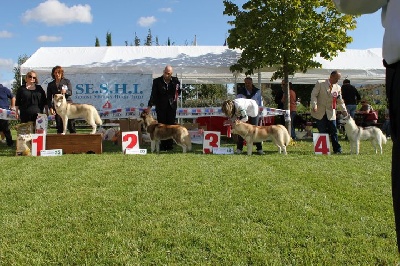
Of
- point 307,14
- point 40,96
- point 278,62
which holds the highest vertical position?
point 307,14

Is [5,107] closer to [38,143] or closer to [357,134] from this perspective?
[38,143]

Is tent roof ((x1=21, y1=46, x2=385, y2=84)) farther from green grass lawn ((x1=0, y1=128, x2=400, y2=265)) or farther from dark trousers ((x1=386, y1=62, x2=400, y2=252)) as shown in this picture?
dark trousers ((x1=386, y1=62, x2=400, y2=252))

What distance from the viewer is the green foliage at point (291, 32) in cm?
1042

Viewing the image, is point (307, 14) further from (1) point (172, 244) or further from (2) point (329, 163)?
(1) point (172, 244)

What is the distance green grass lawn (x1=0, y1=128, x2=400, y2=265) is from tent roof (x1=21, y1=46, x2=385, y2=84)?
22.9ft

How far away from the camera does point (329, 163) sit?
6.32 m

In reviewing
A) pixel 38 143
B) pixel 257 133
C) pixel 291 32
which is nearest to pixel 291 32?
pixel 291 32

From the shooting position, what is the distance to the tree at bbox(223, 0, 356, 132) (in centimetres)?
1042

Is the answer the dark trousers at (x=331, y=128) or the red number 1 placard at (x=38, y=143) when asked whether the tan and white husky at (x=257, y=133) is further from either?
the red number 1 placard at (x=38, y=143)

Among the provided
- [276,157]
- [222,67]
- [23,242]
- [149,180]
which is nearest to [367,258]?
[23,242]

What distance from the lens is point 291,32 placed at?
1043 centimetres

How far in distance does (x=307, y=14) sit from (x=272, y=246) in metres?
9.02

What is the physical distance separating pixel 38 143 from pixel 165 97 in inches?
109

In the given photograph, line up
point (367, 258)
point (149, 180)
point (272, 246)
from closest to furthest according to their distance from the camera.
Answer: point (367, 258) → point (272, 246) → point (149, 180)
